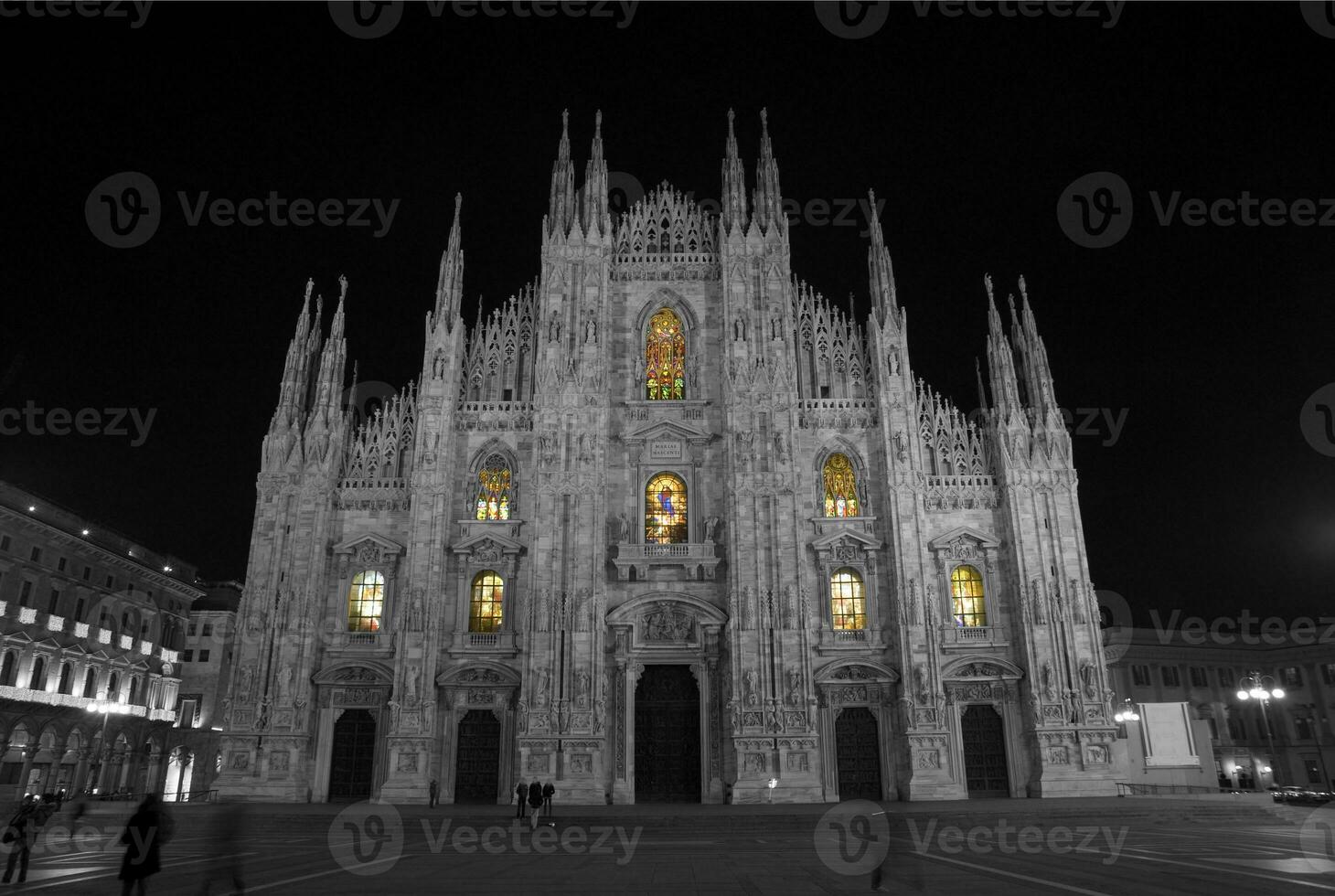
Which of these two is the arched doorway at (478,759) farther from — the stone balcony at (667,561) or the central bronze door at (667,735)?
the stone balcony at (667,561)

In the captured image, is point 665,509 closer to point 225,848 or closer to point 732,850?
point 732,850

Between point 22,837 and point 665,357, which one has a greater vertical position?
point 665,357

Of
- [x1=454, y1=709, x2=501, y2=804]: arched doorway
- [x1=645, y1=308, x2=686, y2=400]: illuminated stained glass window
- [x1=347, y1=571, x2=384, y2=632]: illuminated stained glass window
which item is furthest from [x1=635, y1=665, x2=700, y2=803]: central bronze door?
[x1=645, y1=308, x2=686, y2=400]: illuminated stained glass window

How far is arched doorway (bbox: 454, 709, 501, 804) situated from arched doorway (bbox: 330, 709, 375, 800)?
3.45 metres

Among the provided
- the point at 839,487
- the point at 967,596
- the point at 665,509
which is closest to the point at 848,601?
the point at 839,487

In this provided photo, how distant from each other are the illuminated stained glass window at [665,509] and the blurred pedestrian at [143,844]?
27048 mm

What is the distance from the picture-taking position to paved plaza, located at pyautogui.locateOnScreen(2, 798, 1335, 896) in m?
13.4

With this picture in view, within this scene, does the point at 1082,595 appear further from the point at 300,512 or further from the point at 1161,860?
the point at 300,512

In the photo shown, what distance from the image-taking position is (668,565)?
119 feet

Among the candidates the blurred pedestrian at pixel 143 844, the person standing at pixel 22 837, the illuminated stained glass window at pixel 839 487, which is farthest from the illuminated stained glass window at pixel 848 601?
the blurred pedestrian at pixel 143 844

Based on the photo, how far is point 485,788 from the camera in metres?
34.4

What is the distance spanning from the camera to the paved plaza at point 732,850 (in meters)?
13.4

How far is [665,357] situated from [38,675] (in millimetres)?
35366

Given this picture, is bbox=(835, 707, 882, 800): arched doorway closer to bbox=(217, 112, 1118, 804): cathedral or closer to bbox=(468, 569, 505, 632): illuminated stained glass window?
bbox=(217, 112, 1118, 804): cathedral
